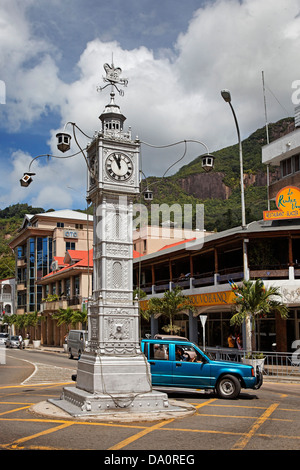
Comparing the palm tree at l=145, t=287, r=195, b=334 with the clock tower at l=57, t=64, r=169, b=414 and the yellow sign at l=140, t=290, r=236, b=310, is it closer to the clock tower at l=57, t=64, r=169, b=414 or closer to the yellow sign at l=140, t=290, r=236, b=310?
the yellow sign at l=140, t=290, r=236, b=310

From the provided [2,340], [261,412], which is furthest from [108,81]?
[2,340]

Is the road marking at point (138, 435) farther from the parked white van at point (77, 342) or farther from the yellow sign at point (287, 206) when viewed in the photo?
the parked white van at point (77, 342)

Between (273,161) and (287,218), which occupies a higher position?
(273,161)

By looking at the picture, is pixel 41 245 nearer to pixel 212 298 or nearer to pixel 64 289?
pixel 64 289

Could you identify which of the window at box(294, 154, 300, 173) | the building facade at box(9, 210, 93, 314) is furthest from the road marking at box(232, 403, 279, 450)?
the building facade at box(9, 210, 93, 314)

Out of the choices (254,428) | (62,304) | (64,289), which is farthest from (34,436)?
(64,289)

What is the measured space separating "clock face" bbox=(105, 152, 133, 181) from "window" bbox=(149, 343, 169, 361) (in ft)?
18.7

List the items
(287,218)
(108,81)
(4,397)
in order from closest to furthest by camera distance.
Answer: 1. (108,81)
2. (4,397)
3. (287,218)

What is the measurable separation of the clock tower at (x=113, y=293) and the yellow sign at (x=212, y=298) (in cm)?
1733

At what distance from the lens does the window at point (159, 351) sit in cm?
1577

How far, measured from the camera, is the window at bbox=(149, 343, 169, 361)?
15.8 m
